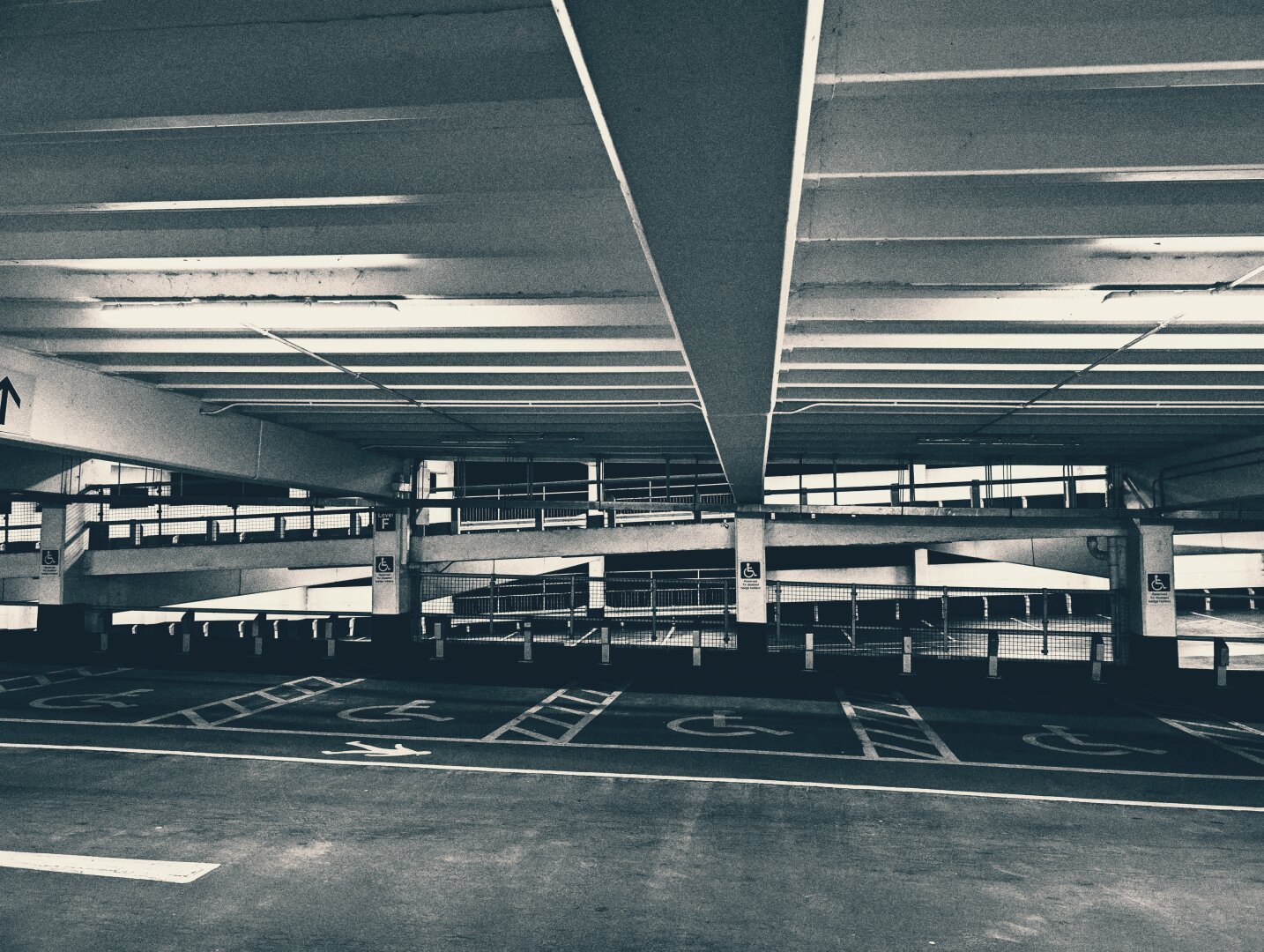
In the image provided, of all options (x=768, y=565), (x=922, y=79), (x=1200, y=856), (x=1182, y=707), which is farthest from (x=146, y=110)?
(x=768, y=565)

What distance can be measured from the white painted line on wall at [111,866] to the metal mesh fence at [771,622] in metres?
13.6

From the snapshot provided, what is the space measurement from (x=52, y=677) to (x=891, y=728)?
16486 mm

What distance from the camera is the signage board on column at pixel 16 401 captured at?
9534 millimetres

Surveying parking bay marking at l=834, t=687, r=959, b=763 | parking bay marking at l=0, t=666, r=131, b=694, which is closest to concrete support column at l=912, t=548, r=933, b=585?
parking bay marking at l=834, t=687, r=959, b=763

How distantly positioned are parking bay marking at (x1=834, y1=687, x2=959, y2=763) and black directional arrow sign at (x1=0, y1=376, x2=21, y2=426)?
36.2ft

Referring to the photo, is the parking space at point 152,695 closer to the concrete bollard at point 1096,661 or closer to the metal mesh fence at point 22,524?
the metal mesh fence at point 22,524

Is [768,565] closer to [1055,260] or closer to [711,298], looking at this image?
[1055,260]

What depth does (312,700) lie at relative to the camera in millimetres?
15531

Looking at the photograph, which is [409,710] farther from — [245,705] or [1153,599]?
[1153,599]

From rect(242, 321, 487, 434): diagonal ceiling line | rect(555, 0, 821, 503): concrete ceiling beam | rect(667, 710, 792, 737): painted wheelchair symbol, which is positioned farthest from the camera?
rect(667, 710, 792, 737): painted wheelchair symbol

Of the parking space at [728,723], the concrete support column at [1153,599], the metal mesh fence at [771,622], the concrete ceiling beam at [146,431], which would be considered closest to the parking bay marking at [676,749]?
the parking space at [728,723]

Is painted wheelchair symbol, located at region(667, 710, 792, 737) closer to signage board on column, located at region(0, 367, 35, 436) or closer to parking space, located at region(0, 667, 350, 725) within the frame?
parking space, located at region(0, 667, 350, 725)

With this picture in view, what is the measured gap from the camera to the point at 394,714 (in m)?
14.4

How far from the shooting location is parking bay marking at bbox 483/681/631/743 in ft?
41.9
